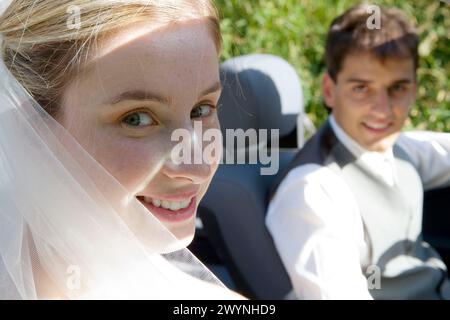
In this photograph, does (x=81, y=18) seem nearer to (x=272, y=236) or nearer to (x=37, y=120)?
(x=37, y=120)

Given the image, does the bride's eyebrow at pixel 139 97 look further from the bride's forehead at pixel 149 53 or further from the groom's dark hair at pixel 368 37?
the groom's dark hair at pixel 368 37

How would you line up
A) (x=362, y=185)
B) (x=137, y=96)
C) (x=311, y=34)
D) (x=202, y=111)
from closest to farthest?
(x=137, y=96) < (x=202, y=111) < (x=362, y=185) < (x=311, y=34)

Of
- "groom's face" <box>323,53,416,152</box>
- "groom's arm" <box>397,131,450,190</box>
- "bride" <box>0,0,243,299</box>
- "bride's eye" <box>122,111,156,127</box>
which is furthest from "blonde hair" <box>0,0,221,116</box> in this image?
"groom's arm" <box>397,131,450,190</box>

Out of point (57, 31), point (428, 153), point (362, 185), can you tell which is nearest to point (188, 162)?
point (57, 31)

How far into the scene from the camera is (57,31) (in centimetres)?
120

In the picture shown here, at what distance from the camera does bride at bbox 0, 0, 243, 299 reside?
3.82ft

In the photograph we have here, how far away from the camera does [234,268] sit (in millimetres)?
2428

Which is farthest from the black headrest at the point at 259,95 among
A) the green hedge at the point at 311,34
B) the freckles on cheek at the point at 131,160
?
the green hedge at the point at 311,34

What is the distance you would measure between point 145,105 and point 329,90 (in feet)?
4.80

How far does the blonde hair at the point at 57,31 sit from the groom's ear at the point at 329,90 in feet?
4.14

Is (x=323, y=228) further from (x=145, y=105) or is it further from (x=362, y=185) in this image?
(x=145, y=105)

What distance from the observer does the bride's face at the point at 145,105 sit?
3.75 ft

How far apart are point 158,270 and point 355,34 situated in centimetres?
135

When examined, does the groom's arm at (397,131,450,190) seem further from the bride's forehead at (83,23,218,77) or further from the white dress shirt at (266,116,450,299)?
the bride's forehead at (83,23,218,77)
